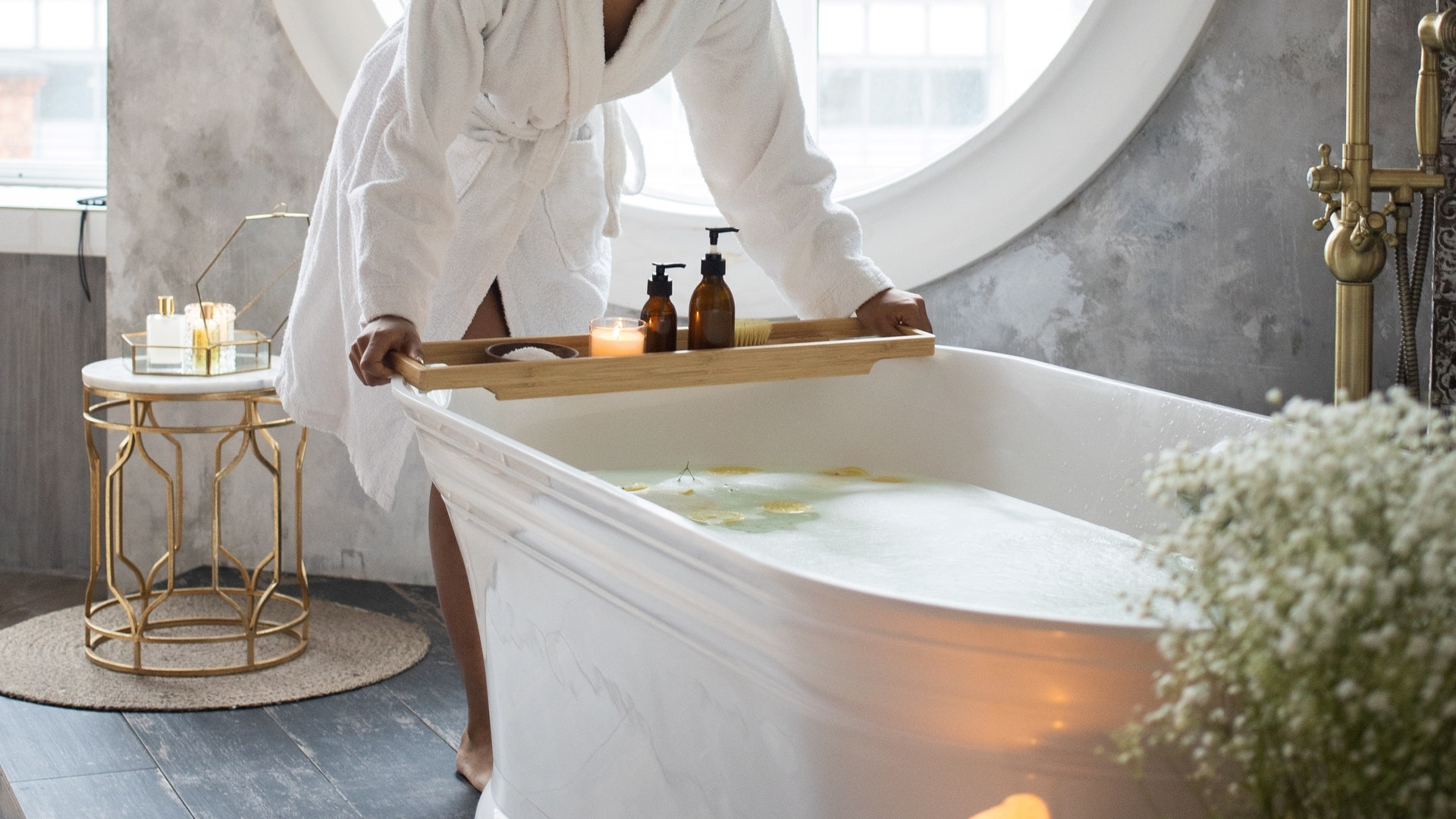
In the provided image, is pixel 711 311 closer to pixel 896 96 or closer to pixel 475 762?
pixel 475 762

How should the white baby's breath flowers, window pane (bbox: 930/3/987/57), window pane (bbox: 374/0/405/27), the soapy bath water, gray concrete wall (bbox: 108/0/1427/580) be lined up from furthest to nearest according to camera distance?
1. window pane (bbox: 930/3/987/57)
2. window pane (bbox: 374/0/405/27)
3. gray concrete wall (bbox: 108/0/1427/580)
4. the soapy bath water
5. the white baby's breath flowers

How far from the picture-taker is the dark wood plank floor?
2.01 metres

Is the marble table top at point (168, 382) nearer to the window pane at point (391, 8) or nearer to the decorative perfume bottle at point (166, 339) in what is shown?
the decorative perfume bottle at point (166, 339)

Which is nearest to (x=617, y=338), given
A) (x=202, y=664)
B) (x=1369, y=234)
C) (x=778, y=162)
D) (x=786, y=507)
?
(x=786, y=507)

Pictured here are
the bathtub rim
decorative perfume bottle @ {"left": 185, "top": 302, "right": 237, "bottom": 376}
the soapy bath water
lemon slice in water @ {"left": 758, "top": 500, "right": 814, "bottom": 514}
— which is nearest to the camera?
the bathtub rim

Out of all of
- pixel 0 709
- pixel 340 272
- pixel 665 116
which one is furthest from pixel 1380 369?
pixel 0 709

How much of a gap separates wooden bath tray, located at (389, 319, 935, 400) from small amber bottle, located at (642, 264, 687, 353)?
3 cm

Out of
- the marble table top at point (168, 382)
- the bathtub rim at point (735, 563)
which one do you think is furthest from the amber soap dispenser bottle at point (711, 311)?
the marble table top at point (168, 382)

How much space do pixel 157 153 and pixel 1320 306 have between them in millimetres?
2211

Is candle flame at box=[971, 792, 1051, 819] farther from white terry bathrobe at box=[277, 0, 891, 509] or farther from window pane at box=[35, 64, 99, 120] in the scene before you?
window pane at box=[35, 64, 99, 120]

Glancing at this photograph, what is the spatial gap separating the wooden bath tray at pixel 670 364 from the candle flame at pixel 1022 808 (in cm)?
90

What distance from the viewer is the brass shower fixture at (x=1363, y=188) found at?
1583 millimetres

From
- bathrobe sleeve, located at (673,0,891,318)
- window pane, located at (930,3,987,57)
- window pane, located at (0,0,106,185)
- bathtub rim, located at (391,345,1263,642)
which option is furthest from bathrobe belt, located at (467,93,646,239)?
window pane, located at (0,0,106,185)

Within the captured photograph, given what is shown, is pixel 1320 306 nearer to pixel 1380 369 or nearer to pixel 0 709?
pixel 1380 369
